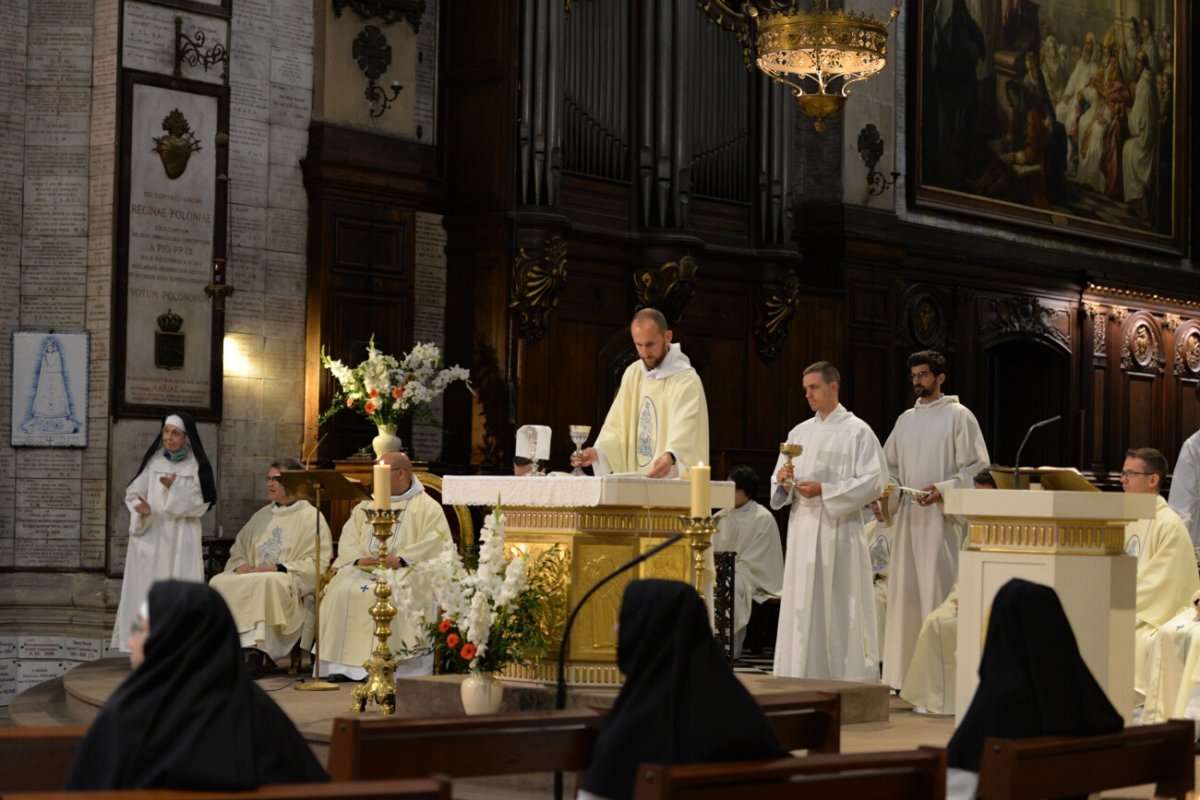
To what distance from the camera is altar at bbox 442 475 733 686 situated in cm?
841

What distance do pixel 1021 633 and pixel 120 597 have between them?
27.3 ft

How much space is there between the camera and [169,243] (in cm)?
1261

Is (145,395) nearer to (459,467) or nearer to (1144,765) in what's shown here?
(459,467)

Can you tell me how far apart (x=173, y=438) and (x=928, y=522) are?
492 cm

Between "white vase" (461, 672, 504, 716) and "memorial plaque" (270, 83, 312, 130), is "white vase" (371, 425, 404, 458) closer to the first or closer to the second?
"memorial plaque" (270, 83, 312, 130)

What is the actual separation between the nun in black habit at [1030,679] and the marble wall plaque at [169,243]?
27.8ft

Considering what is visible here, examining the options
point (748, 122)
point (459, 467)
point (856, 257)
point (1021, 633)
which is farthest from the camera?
point (856, 257)

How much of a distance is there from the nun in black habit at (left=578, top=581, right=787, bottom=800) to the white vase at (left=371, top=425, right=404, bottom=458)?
767 cm

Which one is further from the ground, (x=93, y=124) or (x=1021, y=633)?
(x=93, y=124)

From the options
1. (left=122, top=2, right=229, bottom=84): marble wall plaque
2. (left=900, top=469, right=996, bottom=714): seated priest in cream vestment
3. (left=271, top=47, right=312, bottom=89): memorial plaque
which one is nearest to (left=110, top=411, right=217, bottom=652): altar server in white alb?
(left=122, top=2, right=229, bottom=84): marble wall plaque

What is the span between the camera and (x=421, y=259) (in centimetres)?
1427

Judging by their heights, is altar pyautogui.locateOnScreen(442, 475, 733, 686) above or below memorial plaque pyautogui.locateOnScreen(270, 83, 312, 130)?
below

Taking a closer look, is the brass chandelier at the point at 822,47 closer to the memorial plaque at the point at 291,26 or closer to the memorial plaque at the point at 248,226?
the memorial plaque at the point at 291,26

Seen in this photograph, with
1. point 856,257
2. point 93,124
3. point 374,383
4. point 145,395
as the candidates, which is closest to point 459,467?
point 374,383
